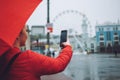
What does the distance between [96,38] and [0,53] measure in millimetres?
129158

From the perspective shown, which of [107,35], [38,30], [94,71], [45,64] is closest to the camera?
[45,64]

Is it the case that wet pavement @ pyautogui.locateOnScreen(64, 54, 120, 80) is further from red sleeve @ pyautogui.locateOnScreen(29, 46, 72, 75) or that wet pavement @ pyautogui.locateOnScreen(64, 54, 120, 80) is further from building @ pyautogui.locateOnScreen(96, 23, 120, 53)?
building @ pyautogui.locateOnScreen(96, 23, 120, 53)

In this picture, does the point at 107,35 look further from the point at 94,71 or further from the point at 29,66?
the point at 29,66

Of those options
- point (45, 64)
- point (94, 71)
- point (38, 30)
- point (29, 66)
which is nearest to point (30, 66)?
point (29, 66)

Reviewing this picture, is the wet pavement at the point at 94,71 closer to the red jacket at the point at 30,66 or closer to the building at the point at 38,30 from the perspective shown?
the building at the point at 38,30

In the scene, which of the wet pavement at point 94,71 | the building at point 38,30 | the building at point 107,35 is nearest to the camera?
the wet pavement at point 94,71

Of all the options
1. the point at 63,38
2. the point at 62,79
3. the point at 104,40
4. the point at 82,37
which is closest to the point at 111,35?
the point at 104,40

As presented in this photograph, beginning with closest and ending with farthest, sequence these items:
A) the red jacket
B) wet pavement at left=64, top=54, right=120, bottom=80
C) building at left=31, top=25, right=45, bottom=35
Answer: the red jacket
wet pavement at left=64, top=54, right=120, bottom=80
building at left=31, top=25, right=45, bottom=35

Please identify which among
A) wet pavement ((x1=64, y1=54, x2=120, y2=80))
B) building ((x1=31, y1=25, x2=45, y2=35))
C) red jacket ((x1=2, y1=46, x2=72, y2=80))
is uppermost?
building ((x1=31, y1=25, x2=45, y2=35))

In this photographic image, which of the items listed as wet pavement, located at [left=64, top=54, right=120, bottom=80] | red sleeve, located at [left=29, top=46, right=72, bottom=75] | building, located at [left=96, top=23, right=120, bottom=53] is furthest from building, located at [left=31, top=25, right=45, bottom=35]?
building, located at [left=96, top=23, right=120, bottom=53]

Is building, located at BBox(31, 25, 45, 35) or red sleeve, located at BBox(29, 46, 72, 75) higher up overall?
building, located at BBox(31, 25, 45, 35)

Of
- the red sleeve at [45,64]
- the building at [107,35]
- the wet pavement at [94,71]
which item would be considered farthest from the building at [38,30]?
the building at [107,35]

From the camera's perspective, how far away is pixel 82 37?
11719 centimetres

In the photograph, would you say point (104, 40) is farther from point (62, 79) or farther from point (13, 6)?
point (13, 6)
